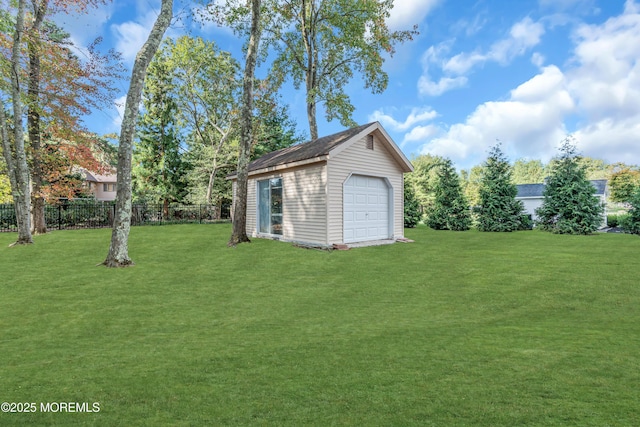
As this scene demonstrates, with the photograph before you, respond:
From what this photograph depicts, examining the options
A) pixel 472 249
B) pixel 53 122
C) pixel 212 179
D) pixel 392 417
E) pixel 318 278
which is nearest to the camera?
pixel 392 417

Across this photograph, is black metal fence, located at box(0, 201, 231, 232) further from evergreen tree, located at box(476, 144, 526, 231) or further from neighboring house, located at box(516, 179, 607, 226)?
neighboring house, located at box(516, 179, 607, 226)

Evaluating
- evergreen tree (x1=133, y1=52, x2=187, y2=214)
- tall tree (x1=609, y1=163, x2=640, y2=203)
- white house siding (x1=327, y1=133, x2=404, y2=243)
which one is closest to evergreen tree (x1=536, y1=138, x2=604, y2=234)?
white house siding (x1=327, y1=133, x2=404, y2=243)

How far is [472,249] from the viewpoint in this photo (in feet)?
36.6

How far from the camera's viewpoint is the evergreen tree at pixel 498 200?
17.9 metres

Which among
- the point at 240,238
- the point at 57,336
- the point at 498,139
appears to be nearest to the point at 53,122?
the point at 240,238

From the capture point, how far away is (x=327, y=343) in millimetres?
3785

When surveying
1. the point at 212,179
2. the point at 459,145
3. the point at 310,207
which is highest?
the point at 459,145

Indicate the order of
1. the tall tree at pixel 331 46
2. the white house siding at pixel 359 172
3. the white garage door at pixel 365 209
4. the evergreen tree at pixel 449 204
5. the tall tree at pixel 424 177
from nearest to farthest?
the white house siding at pixel 359 172 < the white garage door at pixel 365 209 < the evergreen tree at pixel 449 204 < the tall tree at pixel 331 46 < the tall tree at pixel 424 177

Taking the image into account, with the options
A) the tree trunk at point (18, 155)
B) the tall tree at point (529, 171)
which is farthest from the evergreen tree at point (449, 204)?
the tall tree at point (529, 171)

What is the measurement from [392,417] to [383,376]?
64 centimetres

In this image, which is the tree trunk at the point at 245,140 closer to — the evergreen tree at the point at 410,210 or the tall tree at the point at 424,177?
the evergreen tree at the point at 410,210

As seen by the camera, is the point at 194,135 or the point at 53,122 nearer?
the point at 53,122

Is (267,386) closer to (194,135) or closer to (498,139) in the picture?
(498,139)

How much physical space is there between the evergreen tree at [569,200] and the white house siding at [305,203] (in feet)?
41.7
